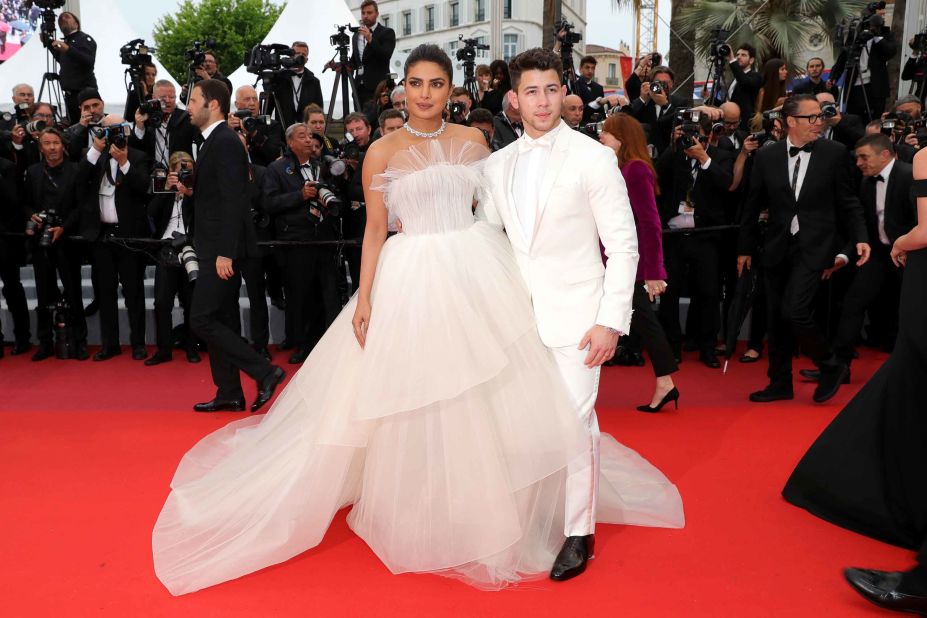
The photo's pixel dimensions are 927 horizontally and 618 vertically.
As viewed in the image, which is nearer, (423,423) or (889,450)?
(423,423)

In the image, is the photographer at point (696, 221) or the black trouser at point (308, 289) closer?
the photographer at point (696, 221)

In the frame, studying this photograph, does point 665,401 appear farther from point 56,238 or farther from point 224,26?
point 224,26

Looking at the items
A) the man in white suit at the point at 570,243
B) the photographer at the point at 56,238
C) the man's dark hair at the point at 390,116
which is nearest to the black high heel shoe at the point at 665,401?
the man in white suit at the point at 570,243

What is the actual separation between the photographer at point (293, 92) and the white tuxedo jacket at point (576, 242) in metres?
6.15

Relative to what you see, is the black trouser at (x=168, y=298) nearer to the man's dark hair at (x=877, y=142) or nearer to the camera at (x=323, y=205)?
the camera at (x=323, y=205)

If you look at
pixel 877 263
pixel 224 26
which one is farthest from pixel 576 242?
pixel 224 26

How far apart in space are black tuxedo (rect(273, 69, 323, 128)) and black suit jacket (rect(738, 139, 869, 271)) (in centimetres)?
514

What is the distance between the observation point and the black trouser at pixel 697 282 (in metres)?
6.48

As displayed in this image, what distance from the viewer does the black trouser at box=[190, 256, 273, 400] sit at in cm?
504

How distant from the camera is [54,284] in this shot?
283 inches

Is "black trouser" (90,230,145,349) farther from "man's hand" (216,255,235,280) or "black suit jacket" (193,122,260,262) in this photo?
"man's hand" (216,255,235,280)

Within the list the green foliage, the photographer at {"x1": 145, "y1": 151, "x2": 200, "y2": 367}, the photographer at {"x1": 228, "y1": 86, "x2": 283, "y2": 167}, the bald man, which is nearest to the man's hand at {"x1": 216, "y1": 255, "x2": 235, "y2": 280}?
the photographer at {"x1": 145, "y1": 151, "x2": 200, "y2": 367}

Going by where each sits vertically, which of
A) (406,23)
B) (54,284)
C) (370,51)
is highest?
(406,23)

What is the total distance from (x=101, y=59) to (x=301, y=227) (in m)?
12.9
